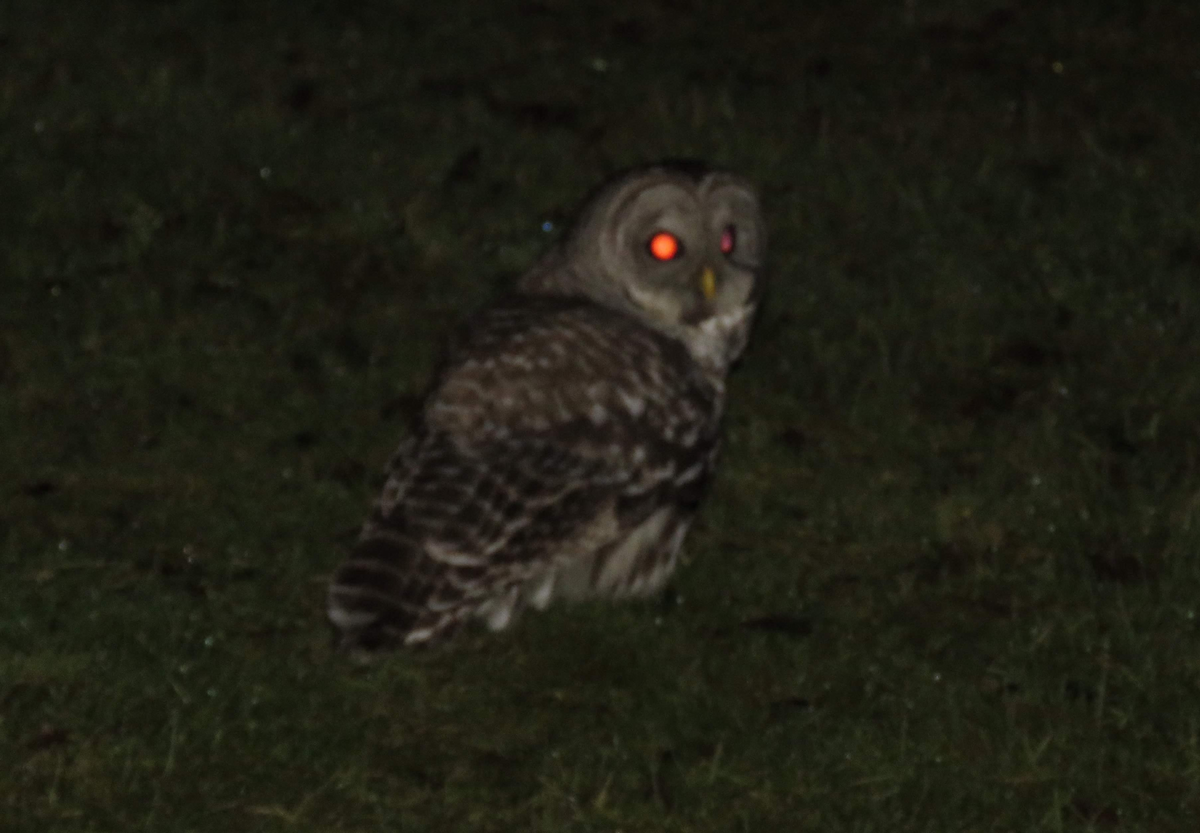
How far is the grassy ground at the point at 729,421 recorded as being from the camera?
7.13 meters

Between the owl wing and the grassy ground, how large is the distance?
302 mm

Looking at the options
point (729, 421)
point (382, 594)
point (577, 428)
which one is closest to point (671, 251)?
point (577, 428)

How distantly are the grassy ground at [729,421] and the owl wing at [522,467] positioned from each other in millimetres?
302

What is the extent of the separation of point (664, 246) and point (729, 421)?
4.57ft

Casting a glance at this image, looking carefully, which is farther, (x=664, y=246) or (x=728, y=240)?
(x=728, y=240)

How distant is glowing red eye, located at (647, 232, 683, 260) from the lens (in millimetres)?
8750

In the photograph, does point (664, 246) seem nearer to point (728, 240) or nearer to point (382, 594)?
point (728, 240)

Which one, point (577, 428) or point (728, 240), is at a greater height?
point (728, 240)

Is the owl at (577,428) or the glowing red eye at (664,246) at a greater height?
the glowing red eye at (664,246)

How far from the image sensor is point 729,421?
32.7 feet

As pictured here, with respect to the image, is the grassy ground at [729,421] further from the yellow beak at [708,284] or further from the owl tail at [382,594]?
the yellow beak at [708,284]

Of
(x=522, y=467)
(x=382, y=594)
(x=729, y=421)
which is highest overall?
(x=522, y=467)

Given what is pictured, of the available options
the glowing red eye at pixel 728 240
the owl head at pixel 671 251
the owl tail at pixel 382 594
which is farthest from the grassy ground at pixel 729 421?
the glowing red eye at pixel 728 240

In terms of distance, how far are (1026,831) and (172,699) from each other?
8.80 feet
